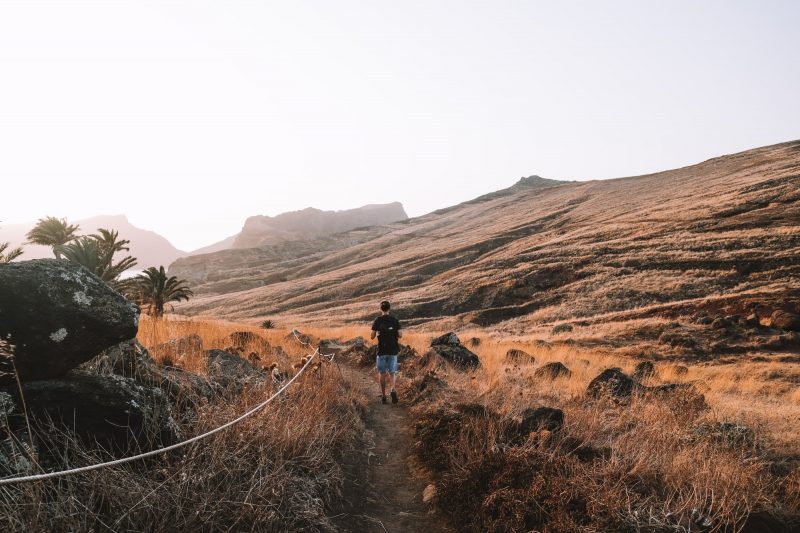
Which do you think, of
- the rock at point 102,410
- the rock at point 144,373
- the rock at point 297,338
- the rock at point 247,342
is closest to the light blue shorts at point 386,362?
the rock at point 247,342

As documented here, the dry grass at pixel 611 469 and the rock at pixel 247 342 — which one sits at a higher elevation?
the rock at pixel 247 342

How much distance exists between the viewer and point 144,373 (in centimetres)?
459

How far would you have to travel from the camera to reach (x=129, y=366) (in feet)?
15.1

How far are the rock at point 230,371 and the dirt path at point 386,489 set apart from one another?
183 centimetres

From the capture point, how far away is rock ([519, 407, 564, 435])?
5703 millimetres

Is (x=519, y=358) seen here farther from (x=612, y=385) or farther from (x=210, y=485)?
(x=210, y=485)

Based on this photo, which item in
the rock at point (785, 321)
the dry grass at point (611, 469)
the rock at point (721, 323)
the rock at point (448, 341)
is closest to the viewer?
the dry grass at point (611, 469)

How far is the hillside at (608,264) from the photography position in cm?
2920

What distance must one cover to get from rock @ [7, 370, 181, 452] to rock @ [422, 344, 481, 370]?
1003cm

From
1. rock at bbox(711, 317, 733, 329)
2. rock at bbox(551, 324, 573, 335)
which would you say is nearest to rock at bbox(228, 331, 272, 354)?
rock at bbox(551, 324, 573, 335)

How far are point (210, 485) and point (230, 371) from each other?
3.53 meters

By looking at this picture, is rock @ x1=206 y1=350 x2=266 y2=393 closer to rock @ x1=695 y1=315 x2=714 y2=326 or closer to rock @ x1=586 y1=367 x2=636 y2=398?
rock @ x1=586 y1=367 x2=636 y2=398

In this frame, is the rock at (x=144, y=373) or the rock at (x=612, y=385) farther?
the rock at (x=612, y=385)

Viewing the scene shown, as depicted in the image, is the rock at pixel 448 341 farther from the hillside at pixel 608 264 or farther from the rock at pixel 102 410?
the hillside at pixel 608 264
